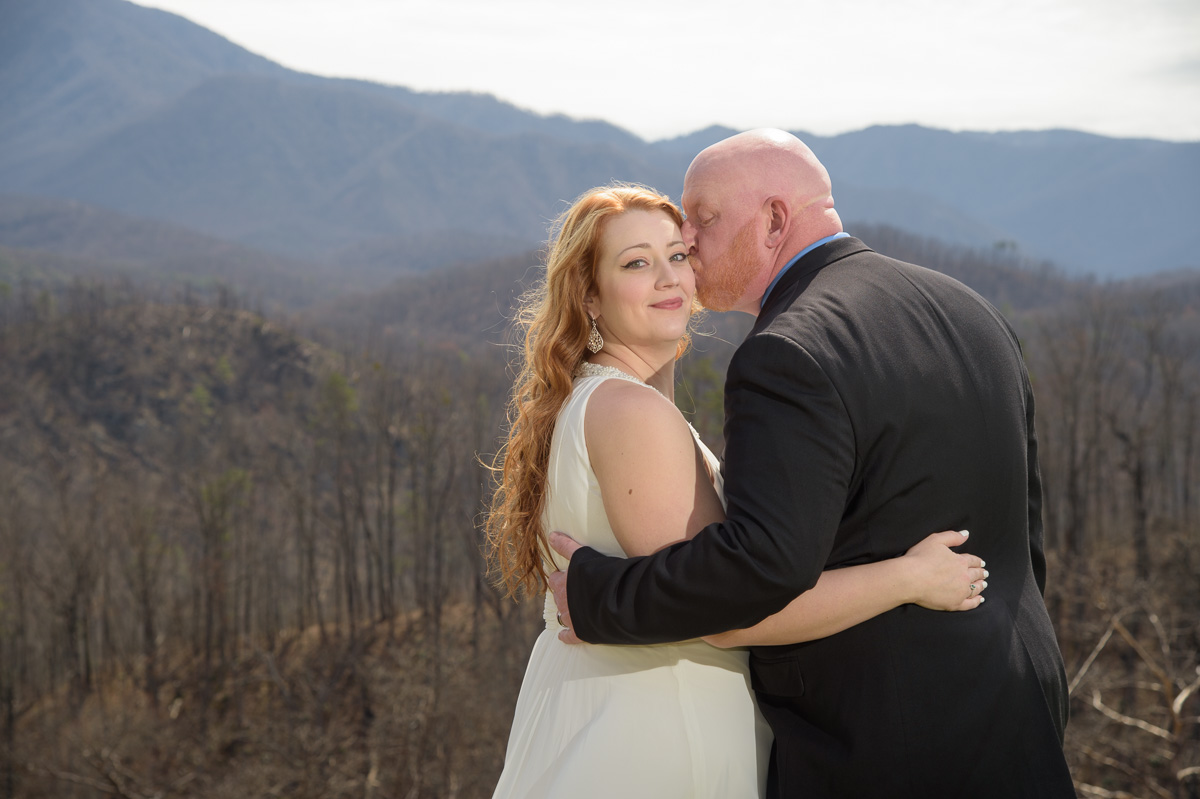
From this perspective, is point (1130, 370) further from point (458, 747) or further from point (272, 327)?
point (272, 327)

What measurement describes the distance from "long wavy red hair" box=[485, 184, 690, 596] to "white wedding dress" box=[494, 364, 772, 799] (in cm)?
11

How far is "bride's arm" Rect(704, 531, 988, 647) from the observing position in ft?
6.69

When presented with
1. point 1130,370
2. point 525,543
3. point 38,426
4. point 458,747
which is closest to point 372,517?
point 458,747

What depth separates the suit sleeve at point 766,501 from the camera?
6.26ft

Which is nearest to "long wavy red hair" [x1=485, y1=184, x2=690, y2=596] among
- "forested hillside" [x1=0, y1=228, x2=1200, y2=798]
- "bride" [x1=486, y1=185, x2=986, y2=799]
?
"bride" [x1=486, y1=185, x2=986, y2=799]

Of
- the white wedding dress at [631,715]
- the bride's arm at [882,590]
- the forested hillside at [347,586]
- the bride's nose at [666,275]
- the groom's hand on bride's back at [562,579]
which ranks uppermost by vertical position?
the bride's nose at [666,275]

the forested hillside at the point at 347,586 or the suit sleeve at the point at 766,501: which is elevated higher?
Result: the suit sleeve at the point at 766,501

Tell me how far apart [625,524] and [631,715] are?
573mm

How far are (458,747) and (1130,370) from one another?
39.8m

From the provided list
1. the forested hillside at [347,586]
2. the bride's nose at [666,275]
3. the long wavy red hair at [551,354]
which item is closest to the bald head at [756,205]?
the bride's nose at [666,275]

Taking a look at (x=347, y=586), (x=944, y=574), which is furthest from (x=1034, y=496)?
(x=347, y=586)

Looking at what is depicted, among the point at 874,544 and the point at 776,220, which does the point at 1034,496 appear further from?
the point at 776,220

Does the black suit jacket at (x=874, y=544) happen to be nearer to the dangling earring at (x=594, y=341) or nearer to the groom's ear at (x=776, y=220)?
the groom's ear at (x=776, y=220)

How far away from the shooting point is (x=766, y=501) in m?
1.90
